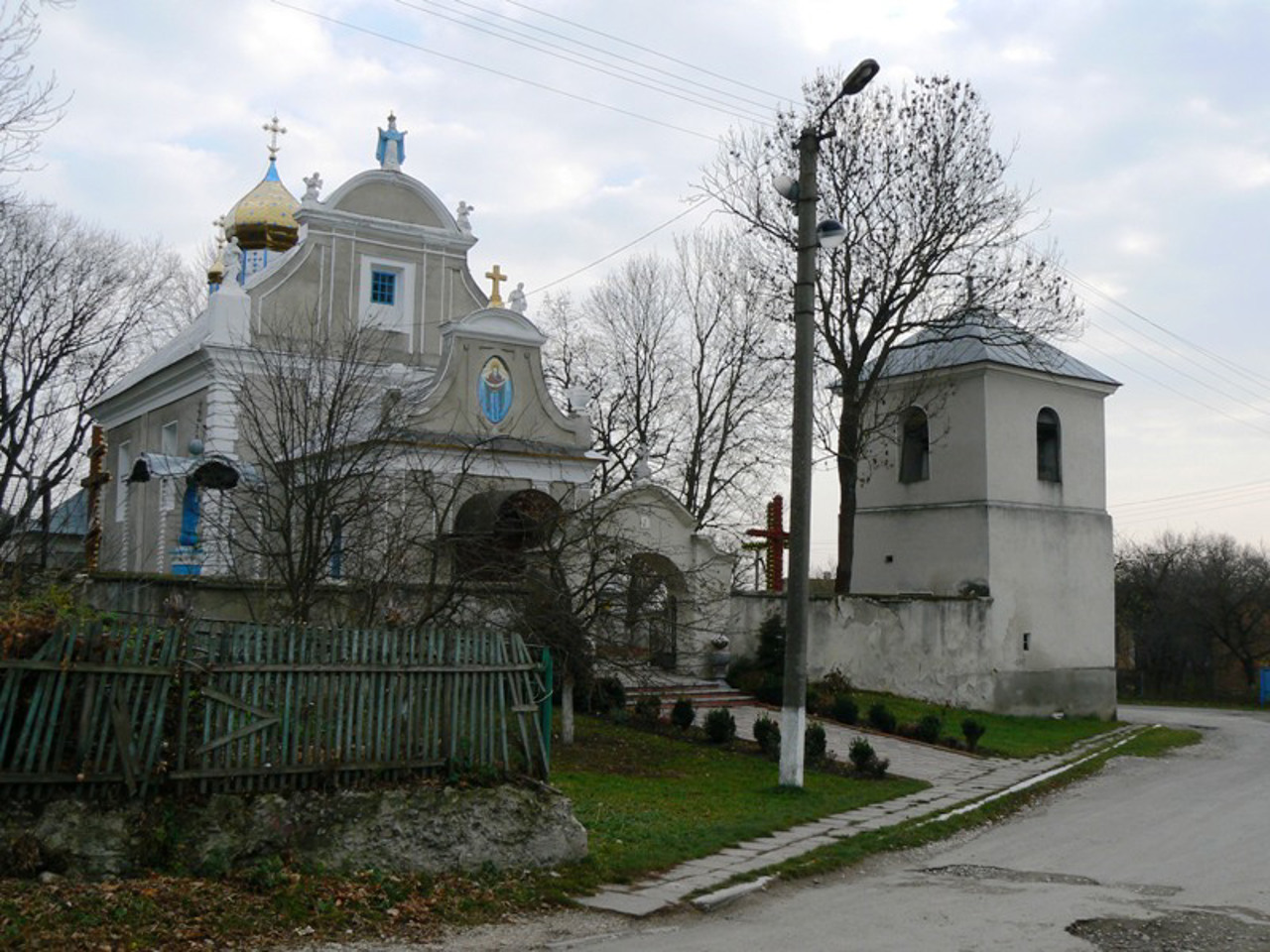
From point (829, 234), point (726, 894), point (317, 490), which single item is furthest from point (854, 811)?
point (317, 490)

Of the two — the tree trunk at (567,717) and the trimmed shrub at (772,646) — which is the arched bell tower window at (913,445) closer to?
the trimmed shrub at (772,646)

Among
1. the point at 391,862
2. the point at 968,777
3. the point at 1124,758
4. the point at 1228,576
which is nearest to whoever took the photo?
the point at 391,862

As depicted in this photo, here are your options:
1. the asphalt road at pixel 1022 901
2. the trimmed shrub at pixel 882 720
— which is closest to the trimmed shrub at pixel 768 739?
the asphalt road at pixel 1022 901

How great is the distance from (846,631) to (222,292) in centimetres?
1551

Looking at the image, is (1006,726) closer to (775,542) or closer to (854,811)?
(775,542)

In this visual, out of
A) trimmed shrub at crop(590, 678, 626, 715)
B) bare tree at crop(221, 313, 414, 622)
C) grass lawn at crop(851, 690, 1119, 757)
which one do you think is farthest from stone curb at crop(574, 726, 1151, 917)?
bare tree at crop(221, 313, 414, 622)

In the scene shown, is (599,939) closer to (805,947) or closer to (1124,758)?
(805,947)

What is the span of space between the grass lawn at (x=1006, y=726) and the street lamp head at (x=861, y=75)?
12.2m

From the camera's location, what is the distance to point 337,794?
927 centimetres

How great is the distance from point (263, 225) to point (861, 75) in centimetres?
2196

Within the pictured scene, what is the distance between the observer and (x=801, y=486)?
1546 centimetres

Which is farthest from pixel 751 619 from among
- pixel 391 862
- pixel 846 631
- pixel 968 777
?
pixel 391 862

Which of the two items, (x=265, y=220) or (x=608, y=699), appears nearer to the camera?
(x=608, y=699)

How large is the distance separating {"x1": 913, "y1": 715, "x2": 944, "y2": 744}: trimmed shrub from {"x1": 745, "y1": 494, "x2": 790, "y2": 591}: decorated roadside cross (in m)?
7.83
